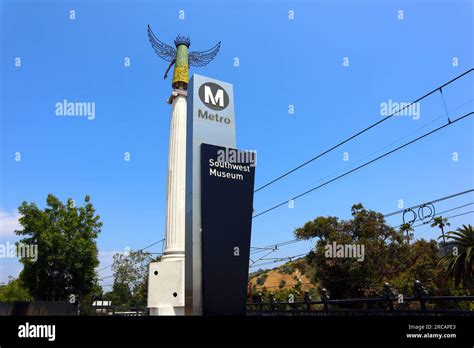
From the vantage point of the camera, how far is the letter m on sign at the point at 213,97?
36.7 ft

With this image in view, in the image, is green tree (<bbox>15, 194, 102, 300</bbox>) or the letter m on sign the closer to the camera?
the letter m on sign

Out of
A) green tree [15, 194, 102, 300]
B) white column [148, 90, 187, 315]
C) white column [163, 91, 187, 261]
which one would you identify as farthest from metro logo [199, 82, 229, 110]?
green tree [15, 194, 102, 300]

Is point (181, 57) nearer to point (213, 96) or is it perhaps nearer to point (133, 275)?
point (213, 96)

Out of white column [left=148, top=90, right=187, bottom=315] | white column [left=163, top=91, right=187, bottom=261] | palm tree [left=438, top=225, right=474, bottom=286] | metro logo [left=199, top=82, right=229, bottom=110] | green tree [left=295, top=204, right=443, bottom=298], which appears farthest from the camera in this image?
green tree [left=295, top=204, right=443, bottom=298]

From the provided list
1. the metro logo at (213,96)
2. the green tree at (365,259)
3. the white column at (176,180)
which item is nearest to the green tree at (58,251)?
the white column at (176,180)

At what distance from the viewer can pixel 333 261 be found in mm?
36938

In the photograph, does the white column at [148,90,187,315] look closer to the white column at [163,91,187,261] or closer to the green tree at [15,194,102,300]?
the white column at [163,91,187,261]

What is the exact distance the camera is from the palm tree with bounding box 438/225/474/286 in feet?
96.7

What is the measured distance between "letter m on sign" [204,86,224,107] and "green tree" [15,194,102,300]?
25.8 meters

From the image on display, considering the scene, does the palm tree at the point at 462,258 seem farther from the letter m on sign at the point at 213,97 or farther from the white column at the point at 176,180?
the letter m on sign at the point at 213,97

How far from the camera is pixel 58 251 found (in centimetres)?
3188

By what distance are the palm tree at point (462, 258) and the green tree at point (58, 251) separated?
29859 millimetres

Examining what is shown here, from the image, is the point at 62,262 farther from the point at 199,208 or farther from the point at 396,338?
the point at 396,338

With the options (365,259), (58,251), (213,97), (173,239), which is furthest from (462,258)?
(58,251)
